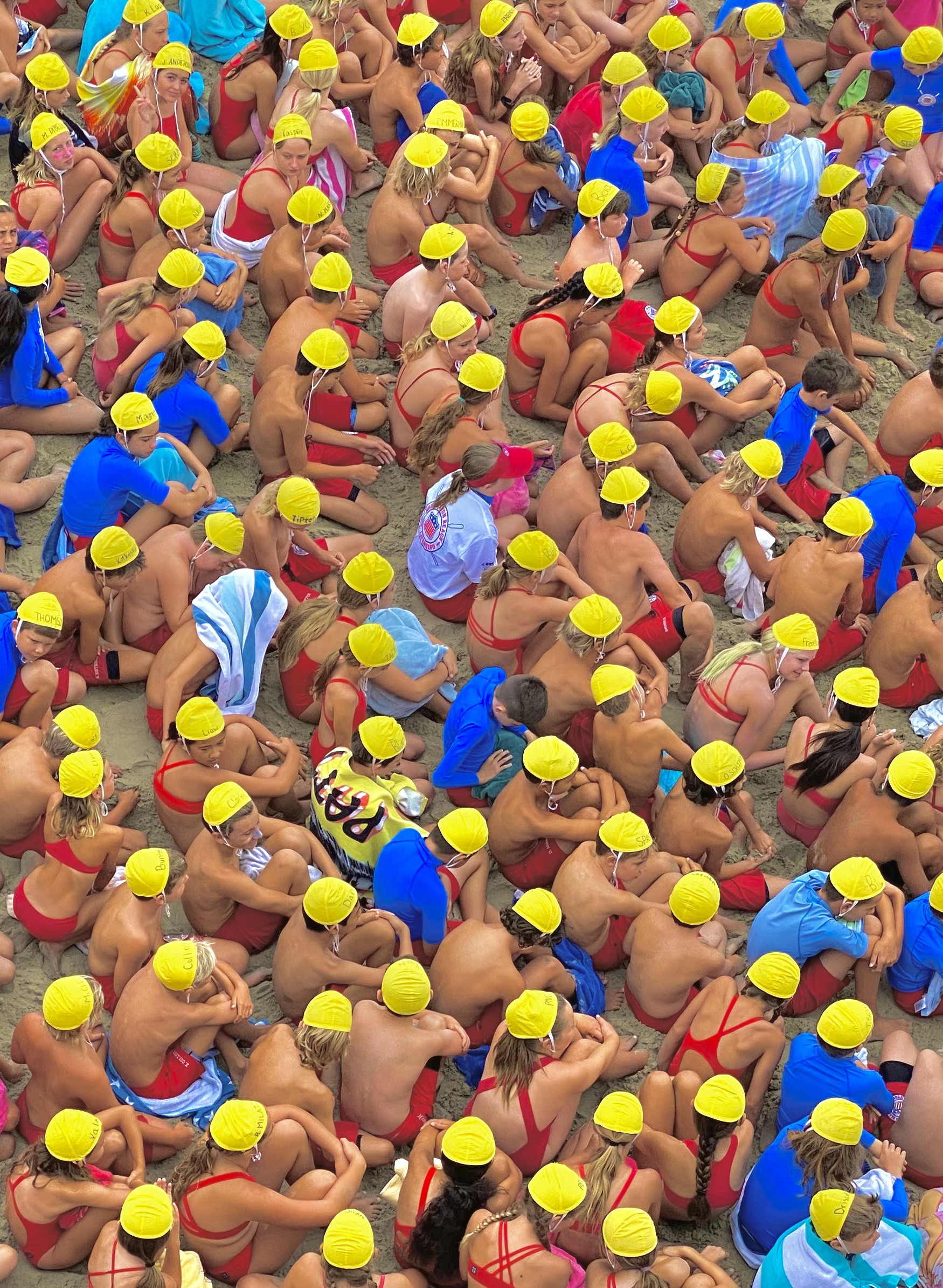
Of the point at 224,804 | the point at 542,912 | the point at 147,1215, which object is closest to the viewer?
the point at 147,1215

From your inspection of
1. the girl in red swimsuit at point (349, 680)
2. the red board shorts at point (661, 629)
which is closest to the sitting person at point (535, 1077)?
the girl in red swimsuit at point (349, 680)

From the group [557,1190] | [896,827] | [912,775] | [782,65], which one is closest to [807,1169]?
[557,1190]

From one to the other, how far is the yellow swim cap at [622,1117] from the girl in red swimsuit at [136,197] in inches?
226

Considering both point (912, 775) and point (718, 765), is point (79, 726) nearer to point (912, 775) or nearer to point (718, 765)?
point (718, 765)

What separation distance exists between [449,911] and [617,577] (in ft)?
6.93

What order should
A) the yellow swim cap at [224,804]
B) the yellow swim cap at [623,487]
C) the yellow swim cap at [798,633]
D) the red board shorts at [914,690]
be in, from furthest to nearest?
1. the red board shorts at [914,690]
2. the yellow swim cap at [623,487]
3. the yellow swim cap at [798,633]
4. the yellow swim cap at [224,804]

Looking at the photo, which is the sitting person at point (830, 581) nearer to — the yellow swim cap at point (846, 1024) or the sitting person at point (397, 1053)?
the yellow swim cap at point (846, 1024)

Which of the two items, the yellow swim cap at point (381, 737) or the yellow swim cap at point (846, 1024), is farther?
the yellow swim cap at point (381, 737)

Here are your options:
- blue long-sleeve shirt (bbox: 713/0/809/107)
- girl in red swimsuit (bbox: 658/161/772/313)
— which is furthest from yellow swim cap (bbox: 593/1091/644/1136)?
blue long-sleeve shirt (bbox: 713/0/809/107)

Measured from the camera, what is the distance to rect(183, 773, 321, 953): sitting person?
8125 millimetres

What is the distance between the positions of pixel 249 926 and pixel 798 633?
9.95 ft

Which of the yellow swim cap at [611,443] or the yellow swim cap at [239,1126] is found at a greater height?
the yellow swim cap at [611,443]

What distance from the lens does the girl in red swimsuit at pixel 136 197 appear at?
34.2 ft

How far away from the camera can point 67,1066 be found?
745cm
